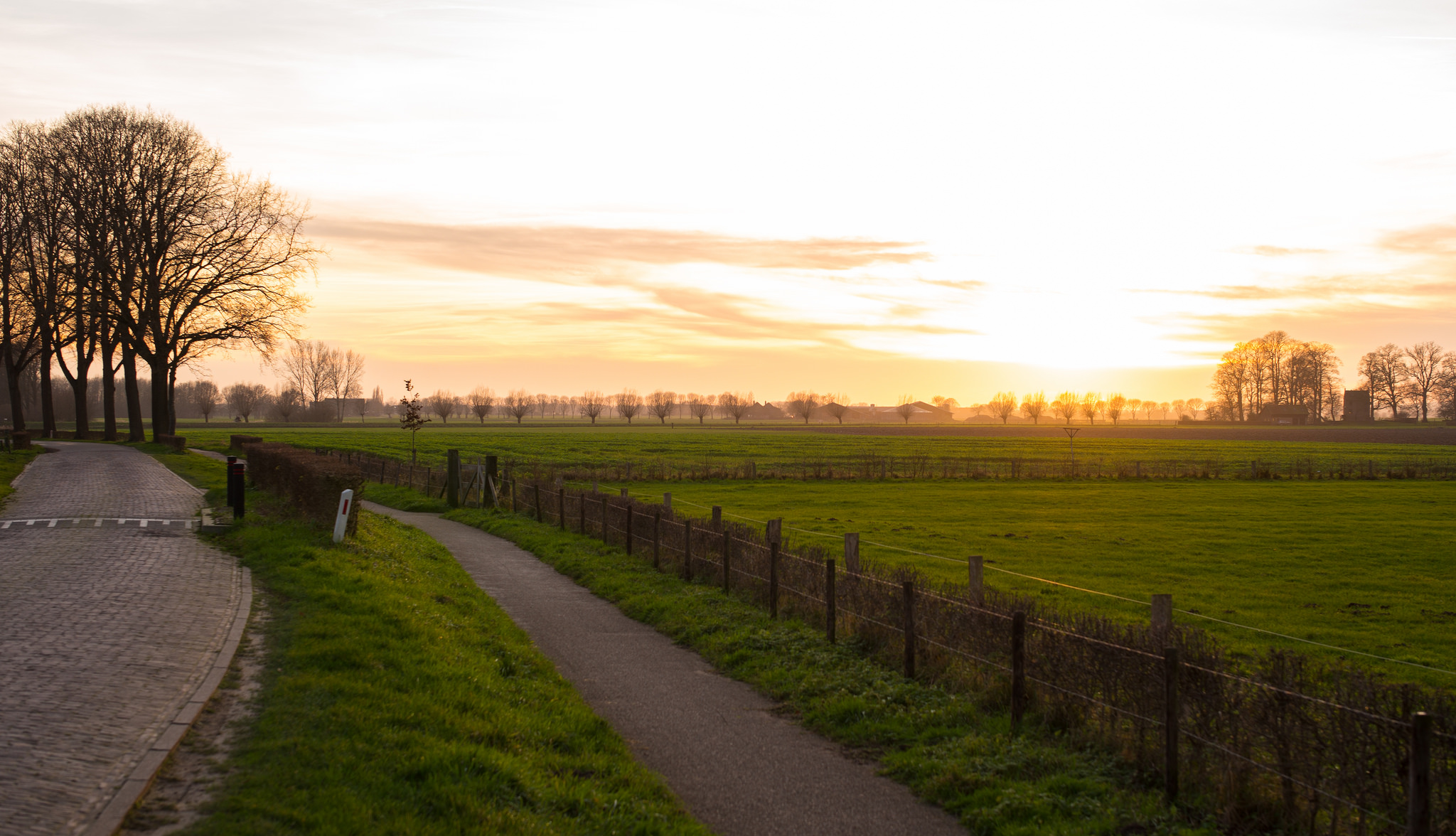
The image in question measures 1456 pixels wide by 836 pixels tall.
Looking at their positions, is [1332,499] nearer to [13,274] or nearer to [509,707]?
[509,707]

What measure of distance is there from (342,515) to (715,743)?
10.1 m

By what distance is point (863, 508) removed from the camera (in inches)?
1384

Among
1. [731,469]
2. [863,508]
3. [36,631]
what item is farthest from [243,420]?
[36,631]

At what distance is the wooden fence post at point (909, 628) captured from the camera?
10039 millimetres

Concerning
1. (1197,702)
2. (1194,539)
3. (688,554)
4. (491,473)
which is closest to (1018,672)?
(1197,702)

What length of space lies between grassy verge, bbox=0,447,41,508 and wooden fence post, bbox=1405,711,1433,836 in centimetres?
2625

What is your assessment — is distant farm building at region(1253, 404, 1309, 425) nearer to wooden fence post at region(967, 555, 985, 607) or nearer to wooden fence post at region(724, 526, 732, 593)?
wooden fence post at region(724, 526, 732, 593)

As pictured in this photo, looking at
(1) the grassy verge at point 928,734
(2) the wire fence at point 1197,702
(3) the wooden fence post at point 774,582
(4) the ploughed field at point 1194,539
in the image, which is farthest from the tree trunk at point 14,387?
(2) the wire fence at point 1197,702

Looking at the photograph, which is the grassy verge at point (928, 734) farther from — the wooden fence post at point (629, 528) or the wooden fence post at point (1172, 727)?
the wooden fence post at point (629, 528)

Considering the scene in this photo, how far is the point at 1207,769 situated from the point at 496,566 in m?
14.8

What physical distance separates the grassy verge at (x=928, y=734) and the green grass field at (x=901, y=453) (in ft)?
106

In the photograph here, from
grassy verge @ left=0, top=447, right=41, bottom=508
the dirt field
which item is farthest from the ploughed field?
the dirt field

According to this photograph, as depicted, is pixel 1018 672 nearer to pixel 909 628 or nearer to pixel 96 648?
pixel 909 628

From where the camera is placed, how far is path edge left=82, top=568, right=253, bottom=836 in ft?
18.0
